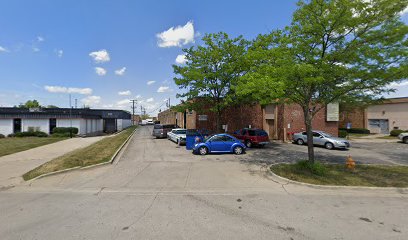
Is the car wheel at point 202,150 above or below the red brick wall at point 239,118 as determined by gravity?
below

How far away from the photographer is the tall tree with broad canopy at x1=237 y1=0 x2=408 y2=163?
781cm

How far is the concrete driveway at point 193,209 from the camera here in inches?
177

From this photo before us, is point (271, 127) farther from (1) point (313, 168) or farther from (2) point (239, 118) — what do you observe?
(1) point (313, 168)

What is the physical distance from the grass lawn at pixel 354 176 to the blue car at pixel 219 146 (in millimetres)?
4283

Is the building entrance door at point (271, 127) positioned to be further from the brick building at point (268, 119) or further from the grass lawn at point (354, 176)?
the grass lawn at point (354, 176)

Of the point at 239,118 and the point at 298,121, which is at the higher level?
the point at 239,118

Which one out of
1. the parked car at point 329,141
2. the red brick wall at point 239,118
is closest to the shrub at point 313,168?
the parked car at point 329,141

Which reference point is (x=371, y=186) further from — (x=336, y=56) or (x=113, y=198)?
(x=113, y=198)

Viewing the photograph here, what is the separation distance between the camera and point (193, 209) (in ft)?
18.7

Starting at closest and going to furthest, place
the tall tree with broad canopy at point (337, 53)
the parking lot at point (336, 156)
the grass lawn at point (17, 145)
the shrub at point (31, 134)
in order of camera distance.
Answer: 1. the tall tree with broad canopy at point (337, 53)
2. the parking lot at point (336, 156)
3. the grass lawn at point (17, 145)
4. the shrub at point (31, 134)

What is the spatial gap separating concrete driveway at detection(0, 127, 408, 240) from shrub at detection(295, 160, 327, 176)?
165cm

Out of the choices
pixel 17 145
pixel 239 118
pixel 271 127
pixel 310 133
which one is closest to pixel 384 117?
pixel 271 127

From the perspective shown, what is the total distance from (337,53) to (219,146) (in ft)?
27.7

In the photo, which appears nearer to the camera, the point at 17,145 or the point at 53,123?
the point at 17,145
